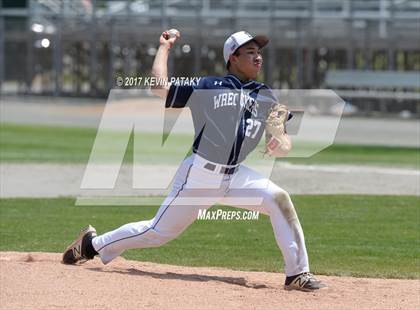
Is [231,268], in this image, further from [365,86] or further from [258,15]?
[258,15]

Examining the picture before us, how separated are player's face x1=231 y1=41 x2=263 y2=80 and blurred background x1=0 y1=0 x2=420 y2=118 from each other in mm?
27608

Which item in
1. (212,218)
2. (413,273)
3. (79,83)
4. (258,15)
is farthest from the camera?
(79,83)

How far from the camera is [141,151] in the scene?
915 inches

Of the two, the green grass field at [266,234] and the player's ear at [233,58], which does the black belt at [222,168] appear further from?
the green grass field at [266,234]

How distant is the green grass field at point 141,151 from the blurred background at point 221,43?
35.9 ft

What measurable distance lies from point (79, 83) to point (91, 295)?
3520cm

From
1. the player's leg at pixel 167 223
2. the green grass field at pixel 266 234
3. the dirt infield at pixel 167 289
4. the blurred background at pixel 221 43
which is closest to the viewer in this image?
the dirt infield at pixel 167 289

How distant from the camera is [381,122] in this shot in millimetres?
34156

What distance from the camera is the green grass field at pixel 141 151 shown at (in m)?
21.0

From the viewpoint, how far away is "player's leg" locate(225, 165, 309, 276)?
26.9 feet

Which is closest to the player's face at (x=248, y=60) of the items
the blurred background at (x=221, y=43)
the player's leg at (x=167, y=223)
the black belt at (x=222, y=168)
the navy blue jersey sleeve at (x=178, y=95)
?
the navy blue jersey sleeve at (x=178, y=95)

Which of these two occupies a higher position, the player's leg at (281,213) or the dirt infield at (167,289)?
the player's leg at (281,213)

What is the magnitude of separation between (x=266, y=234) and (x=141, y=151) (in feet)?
37.6

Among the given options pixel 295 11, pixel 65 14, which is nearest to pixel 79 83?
pixel 65 14
